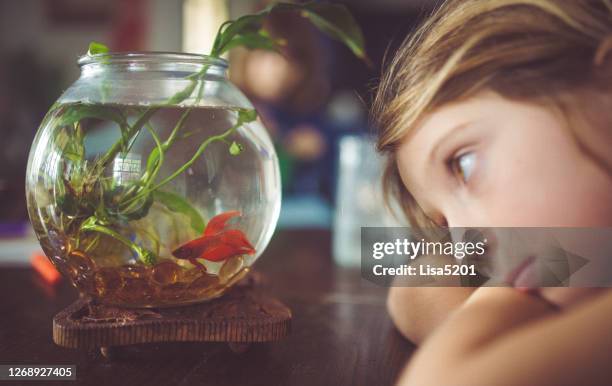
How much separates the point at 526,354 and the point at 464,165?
16 centimetres

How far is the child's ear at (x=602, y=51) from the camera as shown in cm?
36

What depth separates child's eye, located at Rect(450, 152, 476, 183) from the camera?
1.32 ft

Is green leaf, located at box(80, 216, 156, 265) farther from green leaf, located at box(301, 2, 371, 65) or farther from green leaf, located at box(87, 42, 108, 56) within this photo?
green leaf, located at box(301, 2, 371, 65)

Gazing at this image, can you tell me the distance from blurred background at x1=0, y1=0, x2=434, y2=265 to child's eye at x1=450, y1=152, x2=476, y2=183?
7.61ft

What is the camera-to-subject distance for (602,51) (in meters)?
0.36

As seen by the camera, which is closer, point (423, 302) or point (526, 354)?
point (526, 354)

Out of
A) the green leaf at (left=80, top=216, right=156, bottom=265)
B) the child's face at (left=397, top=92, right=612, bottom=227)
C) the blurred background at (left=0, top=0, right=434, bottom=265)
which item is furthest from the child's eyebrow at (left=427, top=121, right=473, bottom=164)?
the blurred background at (left=0, top=0, right=434, bottom=265)

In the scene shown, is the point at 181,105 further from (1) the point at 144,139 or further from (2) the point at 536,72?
(2) the point at 536,72

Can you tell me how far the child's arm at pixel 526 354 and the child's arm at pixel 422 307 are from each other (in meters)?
0.21

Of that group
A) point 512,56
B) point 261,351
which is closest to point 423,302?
point 261,351

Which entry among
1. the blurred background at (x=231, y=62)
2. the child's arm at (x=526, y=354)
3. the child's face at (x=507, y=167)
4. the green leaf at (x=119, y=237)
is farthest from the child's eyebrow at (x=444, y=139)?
the blurred background at (x=231, y=62)

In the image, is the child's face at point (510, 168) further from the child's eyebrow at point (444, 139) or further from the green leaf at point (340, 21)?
the green leaf at point (340, 21)

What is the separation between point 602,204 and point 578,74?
3.3 inches

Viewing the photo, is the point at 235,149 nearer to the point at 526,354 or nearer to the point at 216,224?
the point at 216,224
